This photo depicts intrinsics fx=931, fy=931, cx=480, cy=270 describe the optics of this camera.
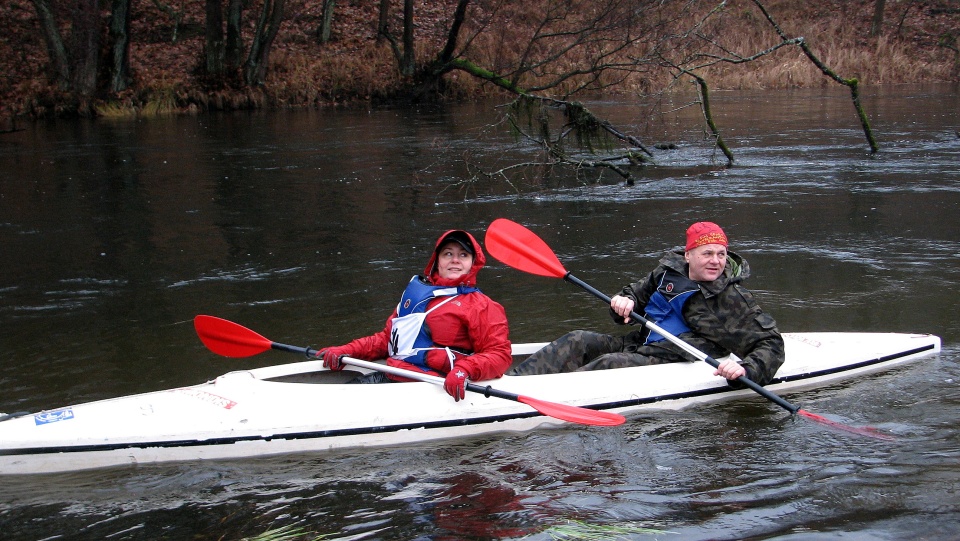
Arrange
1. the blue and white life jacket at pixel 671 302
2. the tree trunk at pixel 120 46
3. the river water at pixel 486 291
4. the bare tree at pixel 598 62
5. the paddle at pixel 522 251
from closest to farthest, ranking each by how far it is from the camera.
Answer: the river water at pixel 486 291 → the blue and white life jacket at pixel 671 302 → the paddle at pixel 522 251 → the bare tree at pixel 598 62 → the tree trunk at pixel 120 46

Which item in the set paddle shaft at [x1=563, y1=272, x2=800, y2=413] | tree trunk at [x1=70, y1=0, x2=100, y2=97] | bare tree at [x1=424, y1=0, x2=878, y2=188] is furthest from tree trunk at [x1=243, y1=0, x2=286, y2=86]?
paddle shaft at [x1=563, y1=272, x2=800, y2=413]

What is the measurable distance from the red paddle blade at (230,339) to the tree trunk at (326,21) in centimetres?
2150

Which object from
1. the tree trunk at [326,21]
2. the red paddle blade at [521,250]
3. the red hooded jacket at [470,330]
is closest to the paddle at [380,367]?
the red hooded jacket at [470,330]

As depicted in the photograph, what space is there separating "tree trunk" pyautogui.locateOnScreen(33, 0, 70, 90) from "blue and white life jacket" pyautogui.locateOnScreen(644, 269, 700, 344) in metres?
18.8

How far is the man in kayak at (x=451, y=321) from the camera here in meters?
4.38

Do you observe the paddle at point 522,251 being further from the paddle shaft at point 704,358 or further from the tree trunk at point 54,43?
the tree trunk at point 54,43

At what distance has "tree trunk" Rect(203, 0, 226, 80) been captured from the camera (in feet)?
70.9

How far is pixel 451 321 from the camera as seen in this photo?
439 cm

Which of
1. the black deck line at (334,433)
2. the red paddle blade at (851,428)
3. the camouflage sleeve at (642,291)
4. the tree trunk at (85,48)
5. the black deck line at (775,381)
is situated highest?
the tree trunk at (85,48)

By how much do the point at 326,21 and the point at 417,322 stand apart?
874 inches

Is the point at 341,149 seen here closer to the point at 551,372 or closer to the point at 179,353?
the point at 179,353

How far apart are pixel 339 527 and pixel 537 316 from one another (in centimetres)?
306

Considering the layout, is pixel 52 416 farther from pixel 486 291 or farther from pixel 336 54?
pixel 336 54

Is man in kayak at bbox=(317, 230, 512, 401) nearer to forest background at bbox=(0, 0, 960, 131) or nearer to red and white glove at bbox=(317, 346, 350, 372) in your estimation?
red and white glove at bbox=(317, 346, 350, 372)
